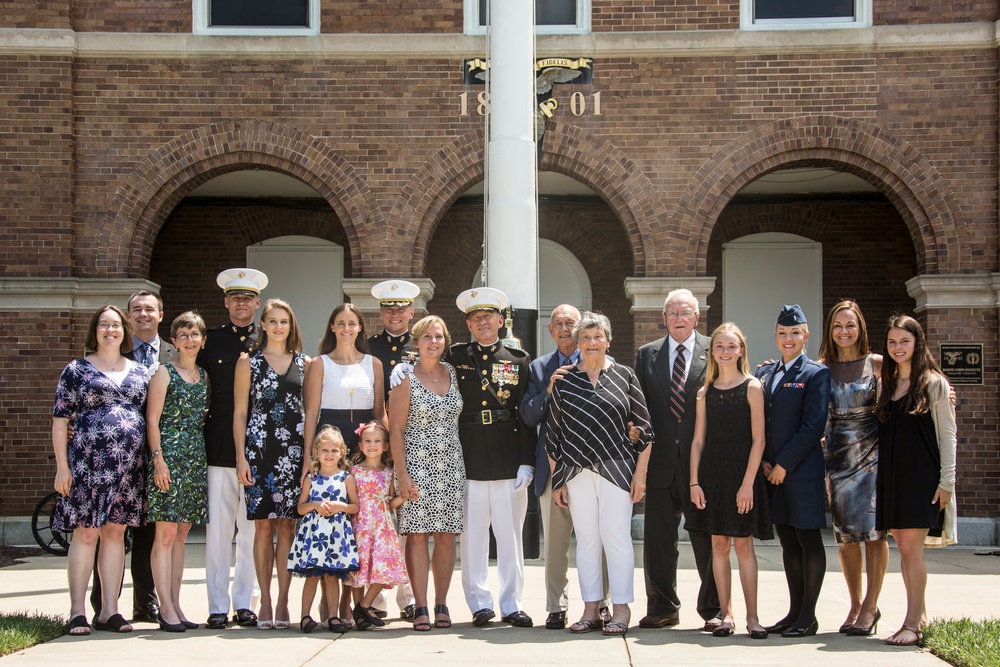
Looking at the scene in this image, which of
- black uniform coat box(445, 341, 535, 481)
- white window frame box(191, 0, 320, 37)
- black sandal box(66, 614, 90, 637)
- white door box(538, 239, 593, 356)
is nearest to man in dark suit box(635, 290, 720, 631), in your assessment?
black uniform coat box(445, 341, 535, 481)

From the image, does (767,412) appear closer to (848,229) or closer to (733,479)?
(733,479)

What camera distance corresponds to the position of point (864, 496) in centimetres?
662

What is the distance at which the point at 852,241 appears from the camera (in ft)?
49.7

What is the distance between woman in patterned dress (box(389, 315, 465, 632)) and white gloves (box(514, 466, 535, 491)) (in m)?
0.32

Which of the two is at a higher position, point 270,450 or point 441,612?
point 270,450

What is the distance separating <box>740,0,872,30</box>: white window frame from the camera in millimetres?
12273

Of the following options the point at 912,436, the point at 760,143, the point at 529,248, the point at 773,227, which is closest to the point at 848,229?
the point at 773,227

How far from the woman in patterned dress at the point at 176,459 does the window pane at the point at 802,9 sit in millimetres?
7919

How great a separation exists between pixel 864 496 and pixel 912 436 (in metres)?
0.43

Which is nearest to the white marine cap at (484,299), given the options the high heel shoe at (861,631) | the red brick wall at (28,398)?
the high heel shoe at (861,631)

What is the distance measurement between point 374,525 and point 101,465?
1.56 meters

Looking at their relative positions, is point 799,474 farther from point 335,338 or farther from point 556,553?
point 335,338

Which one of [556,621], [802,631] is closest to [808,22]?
[802,631]

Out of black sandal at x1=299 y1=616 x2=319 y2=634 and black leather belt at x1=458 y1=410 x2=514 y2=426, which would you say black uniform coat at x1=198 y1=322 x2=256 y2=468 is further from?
black leather belt at x1=458 y1=410 x2=514 y2=426
